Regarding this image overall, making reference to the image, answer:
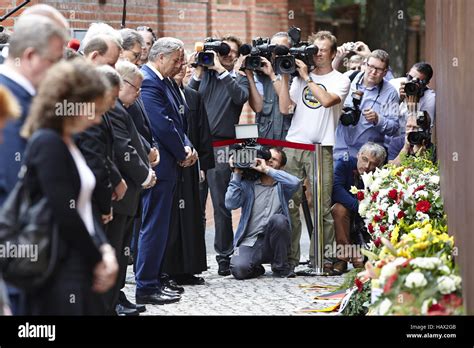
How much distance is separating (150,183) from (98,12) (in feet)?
17.2

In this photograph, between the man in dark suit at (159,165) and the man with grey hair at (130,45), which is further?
the man in dark suit at (159,165)

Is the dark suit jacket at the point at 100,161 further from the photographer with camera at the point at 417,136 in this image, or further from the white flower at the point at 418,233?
the photographer with camera at the point at 417,136

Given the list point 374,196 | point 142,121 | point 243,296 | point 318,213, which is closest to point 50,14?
point 142,121

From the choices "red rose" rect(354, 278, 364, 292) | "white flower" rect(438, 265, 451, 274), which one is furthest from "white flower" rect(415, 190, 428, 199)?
"white flower" rect(438, 265, 451, 274)

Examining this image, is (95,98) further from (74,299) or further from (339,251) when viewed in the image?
(339,251)

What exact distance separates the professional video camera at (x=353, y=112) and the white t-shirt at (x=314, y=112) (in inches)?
4.1

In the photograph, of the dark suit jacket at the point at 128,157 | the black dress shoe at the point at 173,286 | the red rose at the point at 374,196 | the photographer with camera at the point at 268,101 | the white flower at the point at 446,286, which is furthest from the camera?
the photographer with camera at the point at 268,101

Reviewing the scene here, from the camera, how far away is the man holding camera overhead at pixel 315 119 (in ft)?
39.2

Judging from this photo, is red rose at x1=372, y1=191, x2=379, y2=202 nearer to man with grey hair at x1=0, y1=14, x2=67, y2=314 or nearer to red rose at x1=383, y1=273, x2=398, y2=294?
red rose at x1=383, y1=273, x2=398, y2=294

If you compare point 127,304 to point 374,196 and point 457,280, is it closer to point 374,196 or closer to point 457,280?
point 374,196

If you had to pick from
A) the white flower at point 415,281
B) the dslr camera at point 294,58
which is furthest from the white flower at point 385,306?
the dslr camera at point 294,58

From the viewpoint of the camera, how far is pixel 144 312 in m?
9.85

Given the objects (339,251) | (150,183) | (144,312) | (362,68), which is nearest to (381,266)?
(150,183)

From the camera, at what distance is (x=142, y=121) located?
9695 mm
